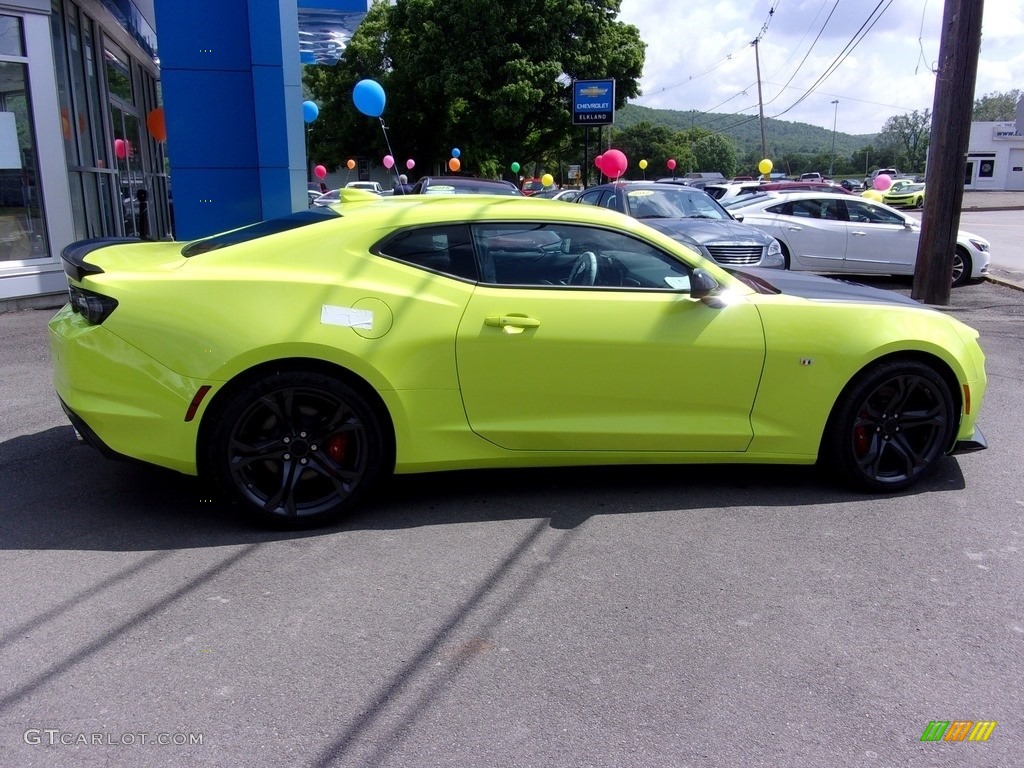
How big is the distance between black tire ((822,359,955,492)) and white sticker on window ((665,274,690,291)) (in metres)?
1.03

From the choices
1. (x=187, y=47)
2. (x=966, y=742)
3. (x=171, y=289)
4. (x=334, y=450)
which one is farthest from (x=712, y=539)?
(x=187, y=47)

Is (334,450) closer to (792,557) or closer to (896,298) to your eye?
(792,557)

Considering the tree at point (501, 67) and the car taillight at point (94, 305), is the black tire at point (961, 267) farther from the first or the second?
the tree at point (501, 67)

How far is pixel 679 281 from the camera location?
4.46 meters

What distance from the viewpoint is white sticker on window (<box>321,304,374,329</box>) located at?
397 centimetres

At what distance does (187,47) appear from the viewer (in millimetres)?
8844

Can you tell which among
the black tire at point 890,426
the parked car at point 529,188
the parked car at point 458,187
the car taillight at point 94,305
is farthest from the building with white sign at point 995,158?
the car taillight at point 94,305

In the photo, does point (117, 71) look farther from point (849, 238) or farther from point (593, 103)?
point (593, 103)

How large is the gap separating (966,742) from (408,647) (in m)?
1.86

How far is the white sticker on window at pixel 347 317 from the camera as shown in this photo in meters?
3.97

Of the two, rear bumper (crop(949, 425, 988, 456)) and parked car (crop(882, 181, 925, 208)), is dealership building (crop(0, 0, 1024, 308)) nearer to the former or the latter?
rear bumper (crop(949, 425, 988, 456))

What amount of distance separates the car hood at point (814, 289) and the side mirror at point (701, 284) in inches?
17.2

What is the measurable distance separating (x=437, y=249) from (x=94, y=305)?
161 centimetres

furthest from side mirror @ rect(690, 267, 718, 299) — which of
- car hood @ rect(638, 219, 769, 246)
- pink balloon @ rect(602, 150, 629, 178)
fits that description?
pink balloon @ rect(602, 150, 629, 178)
